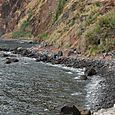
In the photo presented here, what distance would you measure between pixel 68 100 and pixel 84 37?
143 ft

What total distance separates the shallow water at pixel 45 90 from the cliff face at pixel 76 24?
15.1 m

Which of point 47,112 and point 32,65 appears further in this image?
point 32,65

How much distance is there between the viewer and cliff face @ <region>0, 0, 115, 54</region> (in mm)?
81312

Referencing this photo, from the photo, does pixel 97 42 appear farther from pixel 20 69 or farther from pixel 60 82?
pixel 60 82

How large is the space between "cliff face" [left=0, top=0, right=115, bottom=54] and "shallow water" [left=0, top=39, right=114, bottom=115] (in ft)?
49.5

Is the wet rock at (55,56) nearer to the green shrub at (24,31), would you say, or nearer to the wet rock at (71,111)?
the wet rock at (71,111)

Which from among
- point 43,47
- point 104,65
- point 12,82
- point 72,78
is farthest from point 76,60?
point 43,47

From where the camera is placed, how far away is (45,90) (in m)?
48.2

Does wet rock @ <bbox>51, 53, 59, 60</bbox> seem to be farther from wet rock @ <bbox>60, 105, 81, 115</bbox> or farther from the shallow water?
wet rock @ <bbox>60, 105, 81, 115</bbox>

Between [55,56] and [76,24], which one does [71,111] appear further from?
[76,24]

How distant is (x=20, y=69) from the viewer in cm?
7075

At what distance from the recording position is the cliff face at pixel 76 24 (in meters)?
81.3

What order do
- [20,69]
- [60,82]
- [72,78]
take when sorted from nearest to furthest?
1. [60,82]
2. [72,78]
3. [20,69]

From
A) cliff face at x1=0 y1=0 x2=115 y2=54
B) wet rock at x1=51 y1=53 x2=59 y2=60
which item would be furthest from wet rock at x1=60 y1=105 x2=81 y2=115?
wet rock at x1=51 y1=53 x2=59 y2=60
